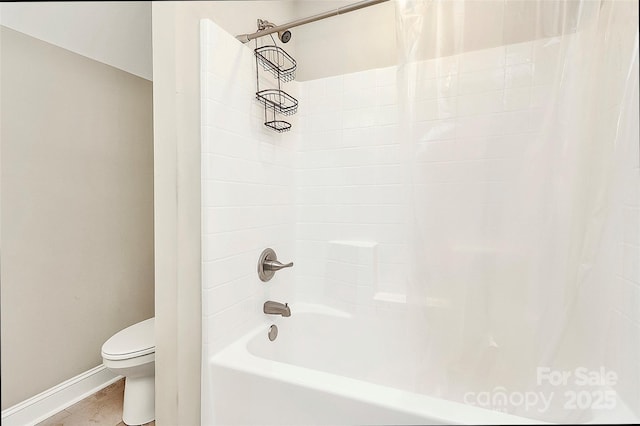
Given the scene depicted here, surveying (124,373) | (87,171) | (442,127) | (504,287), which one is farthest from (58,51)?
(504,287)

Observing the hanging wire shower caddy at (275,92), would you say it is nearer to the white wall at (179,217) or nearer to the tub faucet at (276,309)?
the white wall at (179,217)

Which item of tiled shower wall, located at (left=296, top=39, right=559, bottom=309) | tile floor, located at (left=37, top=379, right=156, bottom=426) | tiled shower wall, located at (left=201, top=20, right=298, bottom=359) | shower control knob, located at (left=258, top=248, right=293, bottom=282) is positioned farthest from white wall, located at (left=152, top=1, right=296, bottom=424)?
tiled shower wall, located at (left=296, top=39, right=559, bottom=309)

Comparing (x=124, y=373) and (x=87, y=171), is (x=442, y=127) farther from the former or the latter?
(x=124, y=373)

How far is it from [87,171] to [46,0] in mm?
571

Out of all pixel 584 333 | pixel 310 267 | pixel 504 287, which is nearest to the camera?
pixel 584 333

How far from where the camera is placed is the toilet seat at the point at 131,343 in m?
1.21

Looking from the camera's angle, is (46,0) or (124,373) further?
(124,373)

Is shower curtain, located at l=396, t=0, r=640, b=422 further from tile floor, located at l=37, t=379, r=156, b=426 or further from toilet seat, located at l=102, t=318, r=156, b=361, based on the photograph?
tile floor, located at l=37, t=379, r=156, b=426

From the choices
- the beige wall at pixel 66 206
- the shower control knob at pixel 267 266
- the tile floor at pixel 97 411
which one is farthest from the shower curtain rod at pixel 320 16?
the tile floor at pixel 97 411

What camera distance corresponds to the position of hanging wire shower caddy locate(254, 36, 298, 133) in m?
1.55

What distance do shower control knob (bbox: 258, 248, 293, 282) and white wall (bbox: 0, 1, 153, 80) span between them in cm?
97

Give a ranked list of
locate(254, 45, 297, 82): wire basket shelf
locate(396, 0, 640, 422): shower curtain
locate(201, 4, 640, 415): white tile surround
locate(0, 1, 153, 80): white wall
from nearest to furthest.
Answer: locate(0, 1, 153, 80): white wall < locate(396, 0, 640, 422): shower curtain < locate(201, 4, 640, 415): white tile surround < locate(254, 45, 297, 82): wire basket shelf

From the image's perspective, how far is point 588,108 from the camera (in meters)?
1.08

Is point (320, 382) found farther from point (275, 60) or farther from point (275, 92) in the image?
point (275, 60)
